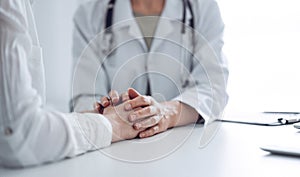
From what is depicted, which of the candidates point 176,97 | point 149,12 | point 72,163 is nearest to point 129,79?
point 176,97

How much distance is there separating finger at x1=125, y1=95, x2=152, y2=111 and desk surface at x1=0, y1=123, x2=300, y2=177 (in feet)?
0.23

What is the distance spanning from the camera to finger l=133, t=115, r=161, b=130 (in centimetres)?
69

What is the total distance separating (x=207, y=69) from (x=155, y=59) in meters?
0.15

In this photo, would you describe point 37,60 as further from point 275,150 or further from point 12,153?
point 275,150

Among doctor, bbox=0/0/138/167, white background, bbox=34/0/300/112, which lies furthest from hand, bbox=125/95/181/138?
white background, bbox=34/0/300/112

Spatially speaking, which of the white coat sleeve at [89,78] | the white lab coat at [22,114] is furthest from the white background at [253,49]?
the white lab coat at [22,114]

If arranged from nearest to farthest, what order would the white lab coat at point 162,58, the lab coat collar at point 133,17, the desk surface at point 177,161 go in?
the desk surface at point 177,161 → the white lab coat at point 162,58 → the lab coat collar at point 133,17

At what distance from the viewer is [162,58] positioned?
2.98 feet

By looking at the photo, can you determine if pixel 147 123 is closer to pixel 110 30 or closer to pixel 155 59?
pixel 155 59

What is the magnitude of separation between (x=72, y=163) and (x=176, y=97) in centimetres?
41

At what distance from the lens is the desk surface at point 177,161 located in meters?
0.46

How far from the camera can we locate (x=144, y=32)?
92 cm

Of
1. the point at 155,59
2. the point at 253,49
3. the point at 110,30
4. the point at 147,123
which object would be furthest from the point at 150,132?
the point at 253,49

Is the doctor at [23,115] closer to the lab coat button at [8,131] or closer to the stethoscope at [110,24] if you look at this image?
the lab coat button at [8,131]
